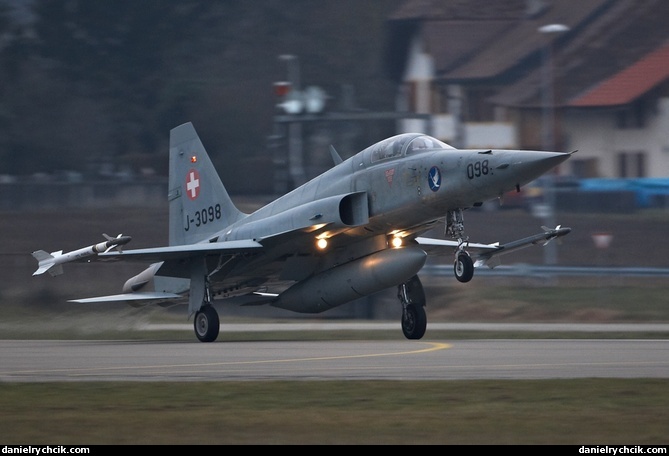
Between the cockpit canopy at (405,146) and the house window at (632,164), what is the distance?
3748 centimetres

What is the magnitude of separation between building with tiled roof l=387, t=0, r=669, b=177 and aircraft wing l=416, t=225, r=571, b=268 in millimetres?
28213

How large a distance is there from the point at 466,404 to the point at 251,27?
209ft

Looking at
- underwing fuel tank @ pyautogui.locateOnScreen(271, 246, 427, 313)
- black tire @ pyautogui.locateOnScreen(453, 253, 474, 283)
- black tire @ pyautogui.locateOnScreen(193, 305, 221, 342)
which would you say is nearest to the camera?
black tire @ pyautogui.locateOnScreen(453, 253, 474, 283)

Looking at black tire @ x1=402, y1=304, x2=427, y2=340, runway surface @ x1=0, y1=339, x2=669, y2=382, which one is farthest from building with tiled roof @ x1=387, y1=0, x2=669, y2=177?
runway surface @ x1=0, y1=339, x2=669, y2=382

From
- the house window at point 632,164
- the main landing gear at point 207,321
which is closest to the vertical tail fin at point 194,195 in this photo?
the main landing gear at point 207,321

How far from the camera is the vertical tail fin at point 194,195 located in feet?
71.9

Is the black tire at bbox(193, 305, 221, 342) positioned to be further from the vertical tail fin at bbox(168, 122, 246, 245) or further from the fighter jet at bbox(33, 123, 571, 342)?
the vertical tail fin at bbox(168, 122, 246, 245)

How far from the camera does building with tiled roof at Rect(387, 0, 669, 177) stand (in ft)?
175

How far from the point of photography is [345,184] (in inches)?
744

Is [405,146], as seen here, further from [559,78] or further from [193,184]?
[559,78]

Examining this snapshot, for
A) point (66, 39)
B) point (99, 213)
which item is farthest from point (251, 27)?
point (99, 213)

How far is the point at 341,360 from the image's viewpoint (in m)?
14.9

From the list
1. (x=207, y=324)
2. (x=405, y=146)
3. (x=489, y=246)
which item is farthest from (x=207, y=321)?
(x=489, y=246)

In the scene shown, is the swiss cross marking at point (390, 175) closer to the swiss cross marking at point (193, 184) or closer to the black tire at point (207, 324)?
the black tire at point (207, 324)
